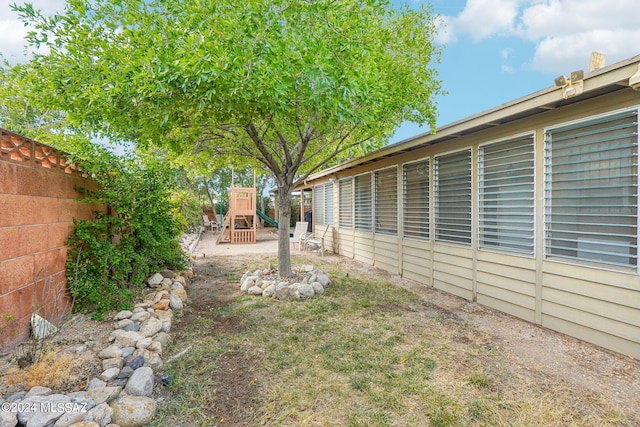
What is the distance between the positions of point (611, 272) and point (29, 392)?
186 inches

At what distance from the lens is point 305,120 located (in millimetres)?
5375

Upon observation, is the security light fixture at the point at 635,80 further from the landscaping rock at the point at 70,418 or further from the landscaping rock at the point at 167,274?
the landscaping rock at the point at 167,274

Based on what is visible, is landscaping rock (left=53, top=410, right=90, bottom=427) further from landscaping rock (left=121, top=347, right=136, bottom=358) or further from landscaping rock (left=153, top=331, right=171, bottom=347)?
landscaping rock (left=153, top=331, right=171, bottom=347)

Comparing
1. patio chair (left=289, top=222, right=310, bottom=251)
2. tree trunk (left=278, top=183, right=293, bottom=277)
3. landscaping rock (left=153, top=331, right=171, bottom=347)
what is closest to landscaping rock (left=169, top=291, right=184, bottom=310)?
landscaping rock (left=153, top=331, right=171, bottom=347)

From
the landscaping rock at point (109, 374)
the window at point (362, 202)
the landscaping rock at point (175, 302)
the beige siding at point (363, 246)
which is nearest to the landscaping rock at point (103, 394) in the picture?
the landscaping rock at point (109, 374)

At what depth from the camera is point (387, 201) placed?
6824 mm

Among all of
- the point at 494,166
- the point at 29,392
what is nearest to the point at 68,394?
the point at 29,392

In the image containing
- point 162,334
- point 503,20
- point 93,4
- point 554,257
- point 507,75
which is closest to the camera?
point 162,334

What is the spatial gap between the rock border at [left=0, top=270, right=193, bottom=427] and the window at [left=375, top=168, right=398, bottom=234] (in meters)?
4.62

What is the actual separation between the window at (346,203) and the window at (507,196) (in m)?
4.51

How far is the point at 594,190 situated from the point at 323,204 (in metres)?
8.33

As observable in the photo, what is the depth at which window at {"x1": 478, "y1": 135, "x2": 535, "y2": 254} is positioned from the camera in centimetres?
377

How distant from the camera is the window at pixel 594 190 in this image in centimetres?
288

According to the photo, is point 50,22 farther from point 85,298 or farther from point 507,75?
point 507,75
